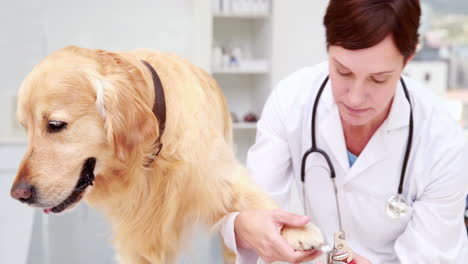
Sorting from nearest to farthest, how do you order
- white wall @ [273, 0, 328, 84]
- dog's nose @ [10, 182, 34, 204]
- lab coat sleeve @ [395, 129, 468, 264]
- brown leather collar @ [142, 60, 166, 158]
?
dog's nose @ [10, 182, 34, 204]
brown leather collar @ [142, 60, 166, 158]
lab coat sleeve @ [395, 129, 468, 264]
white wall @ [273, 0, 328, 84]

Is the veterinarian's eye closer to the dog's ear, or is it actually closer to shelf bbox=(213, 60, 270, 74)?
the dog's ear

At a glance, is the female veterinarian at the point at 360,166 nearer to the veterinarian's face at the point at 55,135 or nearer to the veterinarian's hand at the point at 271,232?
the veterinarian's hand at the point at 271,232

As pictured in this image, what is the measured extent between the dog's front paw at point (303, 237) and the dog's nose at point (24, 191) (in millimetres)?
463

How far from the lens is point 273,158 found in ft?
4.09

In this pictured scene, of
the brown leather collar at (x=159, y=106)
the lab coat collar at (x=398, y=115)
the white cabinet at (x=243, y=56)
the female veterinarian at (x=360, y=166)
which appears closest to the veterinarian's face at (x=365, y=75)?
the female veterinarian at (x=360, y=166)

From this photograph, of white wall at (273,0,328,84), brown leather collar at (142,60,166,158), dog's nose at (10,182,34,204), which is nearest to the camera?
dog's nose at (10,182,34,204)

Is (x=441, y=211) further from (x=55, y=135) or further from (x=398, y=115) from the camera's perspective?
(x=55, y=135)

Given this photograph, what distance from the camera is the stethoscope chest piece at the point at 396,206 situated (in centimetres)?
114

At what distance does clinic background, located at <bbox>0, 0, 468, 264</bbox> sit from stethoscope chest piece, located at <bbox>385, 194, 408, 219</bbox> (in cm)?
42

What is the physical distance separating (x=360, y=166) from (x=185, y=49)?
1.86 meters

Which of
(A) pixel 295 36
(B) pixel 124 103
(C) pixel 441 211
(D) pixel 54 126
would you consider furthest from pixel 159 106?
(A) pixel 295 36

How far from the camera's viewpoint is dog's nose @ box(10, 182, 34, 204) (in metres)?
0.82

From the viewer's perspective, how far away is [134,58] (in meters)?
0.95

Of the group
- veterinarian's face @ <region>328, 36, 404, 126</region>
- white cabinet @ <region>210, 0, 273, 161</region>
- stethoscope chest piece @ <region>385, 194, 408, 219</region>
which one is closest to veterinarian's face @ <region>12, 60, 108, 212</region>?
veterinarian's face @ <region>328, 36, 404, 126</region>
